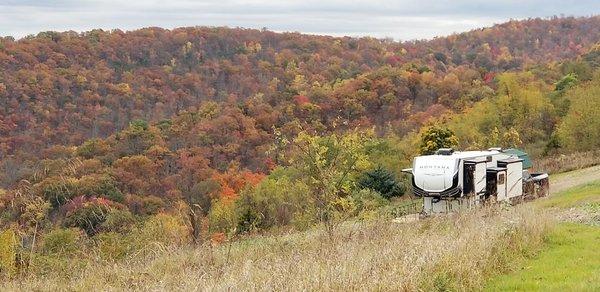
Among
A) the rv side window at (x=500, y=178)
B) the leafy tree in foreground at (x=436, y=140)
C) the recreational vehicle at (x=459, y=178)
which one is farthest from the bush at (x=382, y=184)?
the rv side window at (x=500, y=178)

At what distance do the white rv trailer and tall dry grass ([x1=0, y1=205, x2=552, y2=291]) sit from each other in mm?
10690

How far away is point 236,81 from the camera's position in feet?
360

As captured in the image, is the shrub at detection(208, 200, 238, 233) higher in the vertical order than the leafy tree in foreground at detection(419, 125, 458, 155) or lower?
lower

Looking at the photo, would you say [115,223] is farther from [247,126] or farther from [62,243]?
[247,126]

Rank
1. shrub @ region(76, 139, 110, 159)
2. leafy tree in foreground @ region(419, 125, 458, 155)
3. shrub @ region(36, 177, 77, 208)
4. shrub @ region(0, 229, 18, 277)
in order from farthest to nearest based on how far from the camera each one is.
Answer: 1. shrub @ region(76, 139, 110, 159)
2. leafy tree in foreground @ region(419, 125, 458, 155)
3. shrub @ region(0, 229, 18, 277)
4. shrub @ region(36, 177, 77, 208)

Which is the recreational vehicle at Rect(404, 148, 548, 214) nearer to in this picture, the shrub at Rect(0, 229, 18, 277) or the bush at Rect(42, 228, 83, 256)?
the bush at Rect(42, 228, 83, 256)

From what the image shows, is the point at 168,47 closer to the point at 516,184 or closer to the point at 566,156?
the point at 566,156

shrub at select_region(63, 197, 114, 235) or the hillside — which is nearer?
shrub at select_region(63, 197, 114, 235)

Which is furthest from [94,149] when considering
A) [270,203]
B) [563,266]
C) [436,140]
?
[563,266]

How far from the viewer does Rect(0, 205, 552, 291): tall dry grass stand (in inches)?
253

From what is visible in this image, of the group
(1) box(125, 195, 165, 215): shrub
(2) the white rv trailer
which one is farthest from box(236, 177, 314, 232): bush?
(1) box(125, 195, 165, 215): shrub

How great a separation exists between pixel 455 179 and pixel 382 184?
1559 centimetres

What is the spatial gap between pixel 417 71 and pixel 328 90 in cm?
1707

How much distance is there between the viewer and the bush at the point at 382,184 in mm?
36062
